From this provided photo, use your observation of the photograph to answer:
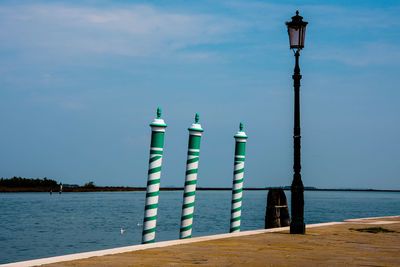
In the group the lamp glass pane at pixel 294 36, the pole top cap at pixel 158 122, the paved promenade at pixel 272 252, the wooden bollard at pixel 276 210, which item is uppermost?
the lamp glass pane at pixel 294 36

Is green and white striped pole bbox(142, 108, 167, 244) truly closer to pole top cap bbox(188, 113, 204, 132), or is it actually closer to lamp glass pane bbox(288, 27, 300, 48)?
pole top cap bbox(188, 113, 204, 132)

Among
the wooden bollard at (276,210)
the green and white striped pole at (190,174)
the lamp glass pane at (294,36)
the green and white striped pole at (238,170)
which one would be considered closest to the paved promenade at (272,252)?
the green and white striped pole at (190,174)

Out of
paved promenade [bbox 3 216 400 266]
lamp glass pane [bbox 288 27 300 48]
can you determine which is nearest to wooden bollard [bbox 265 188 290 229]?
paved promenade [bbox 3 216 400 266]

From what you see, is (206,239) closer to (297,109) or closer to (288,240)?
(288,240)

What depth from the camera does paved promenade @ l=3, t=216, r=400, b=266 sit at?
7.64 metres

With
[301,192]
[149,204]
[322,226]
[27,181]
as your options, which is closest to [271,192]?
[322,226]

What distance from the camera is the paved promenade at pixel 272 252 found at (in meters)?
7.64

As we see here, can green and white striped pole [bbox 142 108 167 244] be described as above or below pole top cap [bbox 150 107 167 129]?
below

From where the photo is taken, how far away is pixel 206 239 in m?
10.5

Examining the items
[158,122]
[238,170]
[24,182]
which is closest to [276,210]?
[238,170]

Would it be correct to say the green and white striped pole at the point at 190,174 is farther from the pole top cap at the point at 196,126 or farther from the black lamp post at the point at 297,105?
the black lamp post at the point at 297,105

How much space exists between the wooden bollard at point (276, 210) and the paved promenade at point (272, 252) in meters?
4.52

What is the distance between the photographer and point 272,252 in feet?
29.0

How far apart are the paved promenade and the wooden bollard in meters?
4.52
